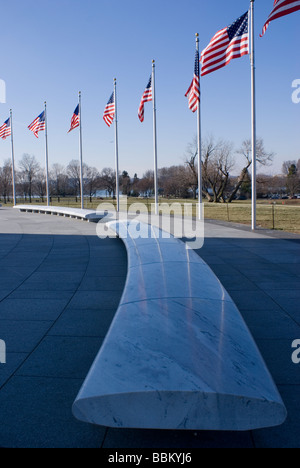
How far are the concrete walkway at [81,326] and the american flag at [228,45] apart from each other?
21.9ft

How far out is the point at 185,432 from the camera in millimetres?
3201

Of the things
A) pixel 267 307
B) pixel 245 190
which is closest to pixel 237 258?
pixel 267 307

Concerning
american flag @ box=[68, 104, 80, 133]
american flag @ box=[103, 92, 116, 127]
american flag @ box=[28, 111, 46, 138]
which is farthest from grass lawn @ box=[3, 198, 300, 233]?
american flag @ box=[28, 111, 46, 138]

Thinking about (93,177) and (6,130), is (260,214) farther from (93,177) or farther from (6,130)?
(93,177)

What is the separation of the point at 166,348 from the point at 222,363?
1.59 feet

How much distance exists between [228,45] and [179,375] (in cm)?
1424

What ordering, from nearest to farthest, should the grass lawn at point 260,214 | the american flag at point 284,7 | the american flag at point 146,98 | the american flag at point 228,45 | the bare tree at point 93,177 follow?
the american flag at point 284,7
the american flag at point 228,45
the grass lawn at point 260,214
the american flag at point 146,98
the bare tree at point 93,177

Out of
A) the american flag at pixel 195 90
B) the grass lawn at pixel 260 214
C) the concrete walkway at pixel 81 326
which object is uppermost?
the american flag at pixel 195 90

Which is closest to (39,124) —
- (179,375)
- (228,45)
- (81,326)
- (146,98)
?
(146,98)

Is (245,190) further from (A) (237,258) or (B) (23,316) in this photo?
(B) (23,316)

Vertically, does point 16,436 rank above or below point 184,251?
below

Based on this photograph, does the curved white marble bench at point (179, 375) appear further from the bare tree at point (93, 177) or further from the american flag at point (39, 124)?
the bare tree at point (93, 177)

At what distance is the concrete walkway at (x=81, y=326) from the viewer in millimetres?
3170

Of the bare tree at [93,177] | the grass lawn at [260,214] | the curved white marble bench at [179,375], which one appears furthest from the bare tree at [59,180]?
the curved white marble bench at [179,375]
